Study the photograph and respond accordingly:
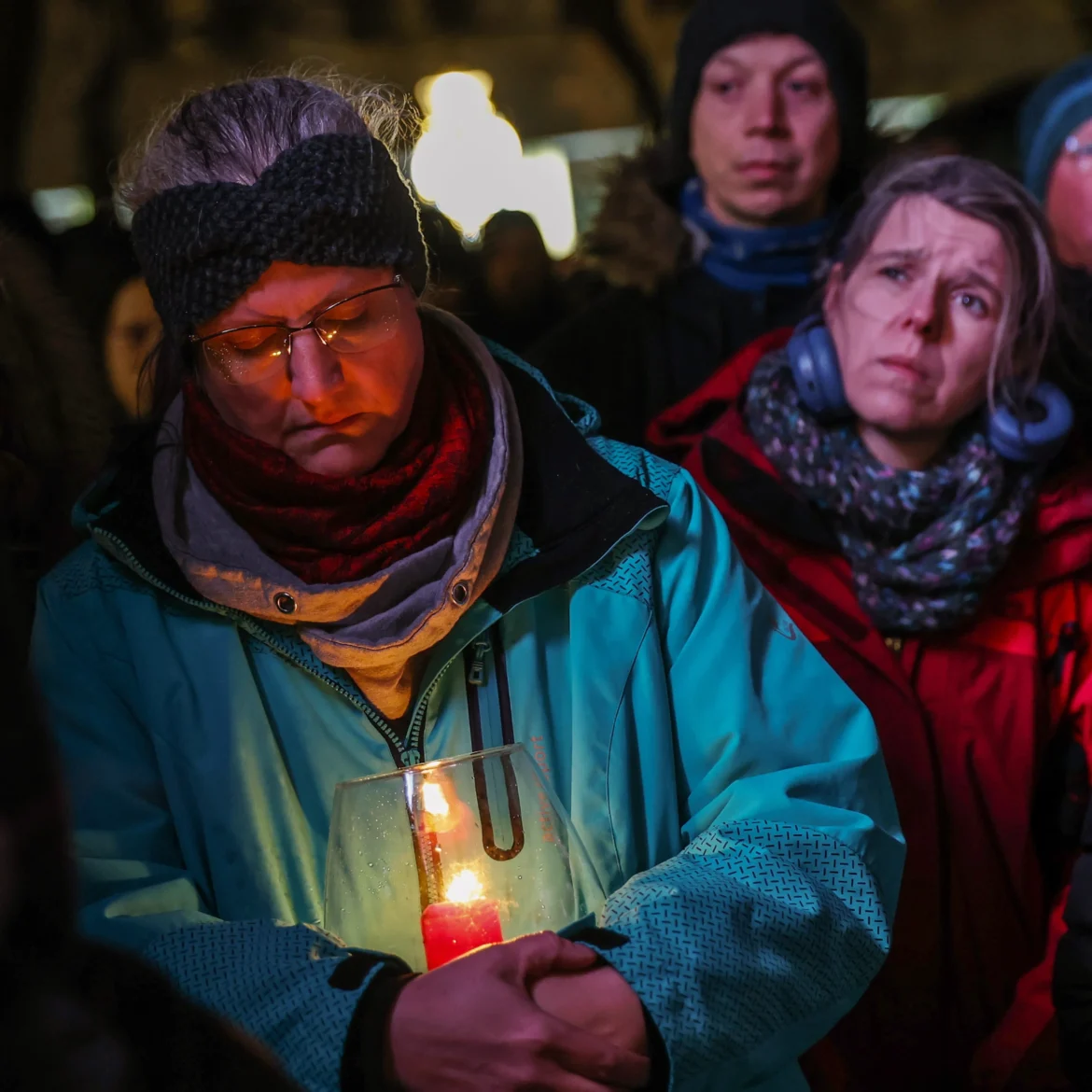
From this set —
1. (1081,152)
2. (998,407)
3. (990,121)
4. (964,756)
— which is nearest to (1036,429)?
(998,407)

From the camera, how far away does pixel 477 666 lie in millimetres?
1297

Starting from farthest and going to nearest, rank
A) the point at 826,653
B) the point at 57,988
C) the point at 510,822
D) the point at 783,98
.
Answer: the point at 783,98
the point at 826,653
the point at 510,822
the point at 57,988

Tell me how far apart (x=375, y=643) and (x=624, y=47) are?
315 centimetres

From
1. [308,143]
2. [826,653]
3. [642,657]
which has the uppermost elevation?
[308,143]

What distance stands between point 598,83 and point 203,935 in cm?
390

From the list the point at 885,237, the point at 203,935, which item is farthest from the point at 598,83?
the point at 203,935

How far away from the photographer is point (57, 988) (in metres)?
0.59

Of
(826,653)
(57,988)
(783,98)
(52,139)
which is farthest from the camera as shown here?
(52,139)

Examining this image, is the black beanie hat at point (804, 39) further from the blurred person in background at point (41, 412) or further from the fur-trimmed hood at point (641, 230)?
the blurred person in background at point (41, 412)

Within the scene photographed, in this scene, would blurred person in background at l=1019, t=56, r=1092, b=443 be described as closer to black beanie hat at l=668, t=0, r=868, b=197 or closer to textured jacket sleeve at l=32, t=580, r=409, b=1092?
black beanie hat at l=668, t=0, r=868, b=197

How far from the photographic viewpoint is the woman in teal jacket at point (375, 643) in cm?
118

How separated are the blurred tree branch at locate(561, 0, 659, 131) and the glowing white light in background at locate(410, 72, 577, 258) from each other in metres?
0.37

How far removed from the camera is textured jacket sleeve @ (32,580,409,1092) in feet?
3.47

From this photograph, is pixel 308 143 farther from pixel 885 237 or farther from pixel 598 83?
pixel 598 83
